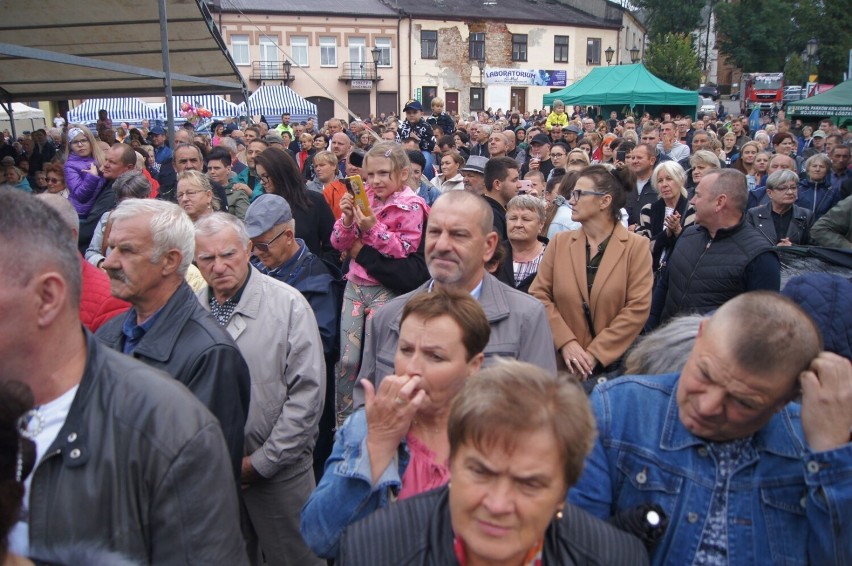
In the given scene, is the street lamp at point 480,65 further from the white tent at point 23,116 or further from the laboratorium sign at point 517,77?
the white tent at point 23,116

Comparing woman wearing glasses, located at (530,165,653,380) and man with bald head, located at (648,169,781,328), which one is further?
man with bald head, located at (648,169,781,328)

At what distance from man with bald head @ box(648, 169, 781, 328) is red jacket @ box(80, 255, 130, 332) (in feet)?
10.4

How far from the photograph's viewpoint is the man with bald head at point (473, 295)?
2.75 m

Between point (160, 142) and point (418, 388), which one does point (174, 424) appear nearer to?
point (418, 388)

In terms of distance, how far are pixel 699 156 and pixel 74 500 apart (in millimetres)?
6575

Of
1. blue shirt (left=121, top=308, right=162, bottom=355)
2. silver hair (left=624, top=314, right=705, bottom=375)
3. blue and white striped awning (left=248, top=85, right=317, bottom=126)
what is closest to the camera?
silver hair (left=624, top=314, right=705, bottom=375)

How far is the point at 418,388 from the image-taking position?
2.07 metres

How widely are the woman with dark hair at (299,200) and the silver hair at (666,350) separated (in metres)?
3.16

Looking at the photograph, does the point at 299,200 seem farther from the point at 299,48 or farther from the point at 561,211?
the point at 299,48

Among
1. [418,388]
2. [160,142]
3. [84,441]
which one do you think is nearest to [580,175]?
[418,388]

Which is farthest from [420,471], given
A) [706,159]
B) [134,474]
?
[706,159]

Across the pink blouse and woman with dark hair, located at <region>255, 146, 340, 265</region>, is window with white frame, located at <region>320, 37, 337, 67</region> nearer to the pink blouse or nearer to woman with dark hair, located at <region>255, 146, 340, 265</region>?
woman with dark hair, located at <region>255, 146, 340, 265</region>

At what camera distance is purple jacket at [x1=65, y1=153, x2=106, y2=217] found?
21.0ft

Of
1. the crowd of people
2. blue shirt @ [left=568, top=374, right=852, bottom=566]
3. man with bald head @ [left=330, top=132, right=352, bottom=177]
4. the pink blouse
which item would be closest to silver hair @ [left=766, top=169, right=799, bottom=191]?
the crowd of people
